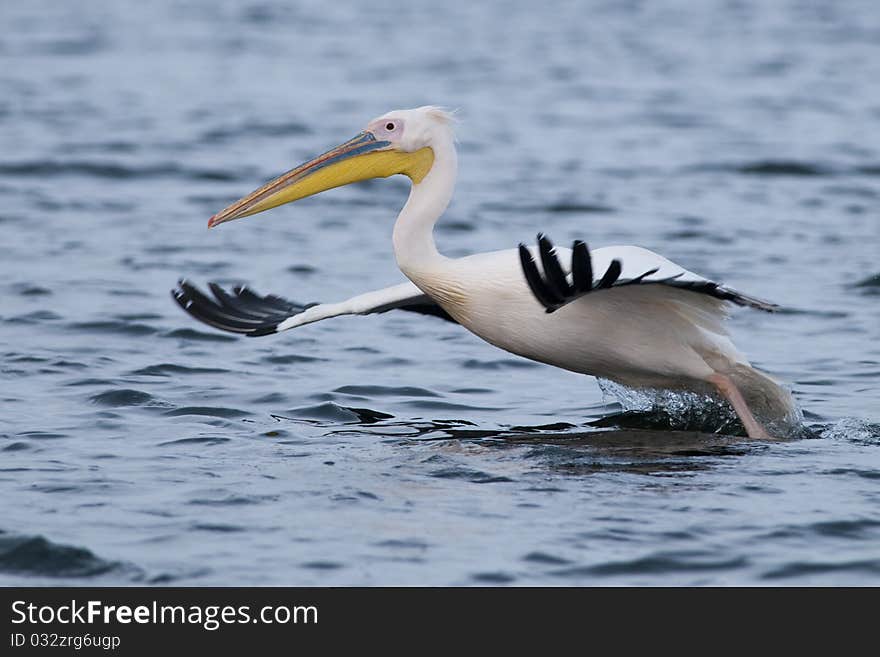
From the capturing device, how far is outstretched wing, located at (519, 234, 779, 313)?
18.8ft

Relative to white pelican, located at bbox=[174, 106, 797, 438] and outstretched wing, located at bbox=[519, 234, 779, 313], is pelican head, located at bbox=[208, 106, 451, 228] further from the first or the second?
outstretched wing, located at bbox=[519, 234, 779, 313]

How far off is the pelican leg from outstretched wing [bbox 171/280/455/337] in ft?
4.85

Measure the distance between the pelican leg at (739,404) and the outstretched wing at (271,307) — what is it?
1478 mm

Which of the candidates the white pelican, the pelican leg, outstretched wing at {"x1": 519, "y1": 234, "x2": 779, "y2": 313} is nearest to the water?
the pelican leg

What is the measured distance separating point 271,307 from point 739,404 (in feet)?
8.41

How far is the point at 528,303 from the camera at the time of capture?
6.78m

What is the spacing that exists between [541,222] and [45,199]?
13.8ft

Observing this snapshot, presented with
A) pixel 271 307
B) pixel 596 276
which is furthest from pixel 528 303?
pixel 271 307

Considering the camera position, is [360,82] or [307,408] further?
[360,82]

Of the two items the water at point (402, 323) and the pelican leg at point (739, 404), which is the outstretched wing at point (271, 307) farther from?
the pelican leg at point (739, 404)

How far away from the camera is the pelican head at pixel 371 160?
7.23 metres
